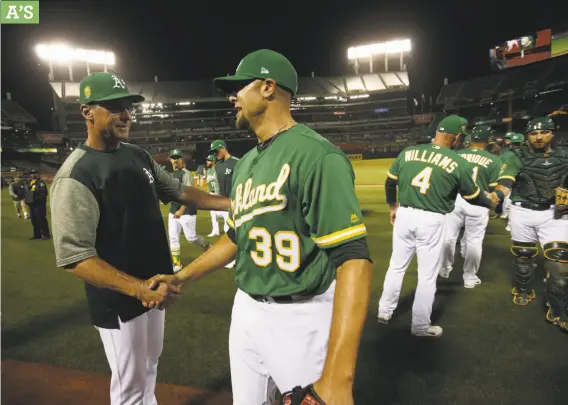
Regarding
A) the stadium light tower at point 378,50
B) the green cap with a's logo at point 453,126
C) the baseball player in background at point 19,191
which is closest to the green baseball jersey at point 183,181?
the green cap with a's logo at point 453,126

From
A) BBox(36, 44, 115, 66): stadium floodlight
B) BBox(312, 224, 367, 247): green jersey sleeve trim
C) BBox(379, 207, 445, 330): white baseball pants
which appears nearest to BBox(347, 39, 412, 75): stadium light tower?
BBox(36, 44, 115, 66): stadium floodlight

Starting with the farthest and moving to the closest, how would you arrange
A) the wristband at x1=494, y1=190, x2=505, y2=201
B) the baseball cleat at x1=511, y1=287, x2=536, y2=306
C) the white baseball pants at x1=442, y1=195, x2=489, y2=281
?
1. the white baseball pants at x1=442, y1=195, x2=489, y2=281
2. the baseball cleat at x1=511, y1=287, x2=536, y2=306
3. the wristband at x1=494, y1=190, x2=505, y2=201

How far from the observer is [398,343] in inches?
161

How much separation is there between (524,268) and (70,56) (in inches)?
2135

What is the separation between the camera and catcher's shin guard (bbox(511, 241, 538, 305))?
Answer: 4.91 metres

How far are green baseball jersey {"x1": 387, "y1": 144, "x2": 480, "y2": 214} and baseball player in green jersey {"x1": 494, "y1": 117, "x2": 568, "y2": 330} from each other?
1.04 m

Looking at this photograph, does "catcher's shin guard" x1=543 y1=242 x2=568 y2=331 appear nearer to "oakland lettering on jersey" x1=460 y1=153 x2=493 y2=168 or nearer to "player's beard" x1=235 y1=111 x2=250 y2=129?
"oakland lettering on jersey" x1=460 y1=153 x2=493 y2=168

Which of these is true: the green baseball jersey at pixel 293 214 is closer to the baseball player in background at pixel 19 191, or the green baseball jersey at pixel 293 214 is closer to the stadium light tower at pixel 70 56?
the baseball player in background at pixel 19 191

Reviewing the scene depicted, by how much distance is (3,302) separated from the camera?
19.0 feet

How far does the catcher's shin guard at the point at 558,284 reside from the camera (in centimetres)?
425

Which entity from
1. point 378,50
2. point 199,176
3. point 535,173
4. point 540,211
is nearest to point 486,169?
point 535,173

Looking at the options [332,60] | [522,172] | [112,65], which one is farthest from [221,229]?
[332,60]

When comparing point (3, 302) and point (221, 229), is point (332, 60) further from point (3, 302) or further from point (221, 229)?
point (3, 302)

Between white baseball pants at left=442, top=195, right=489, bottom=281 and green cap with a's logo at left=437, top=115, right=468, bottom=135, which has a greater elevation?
green cap with a's logo at left=437, top=115, right=468, bottom=135
